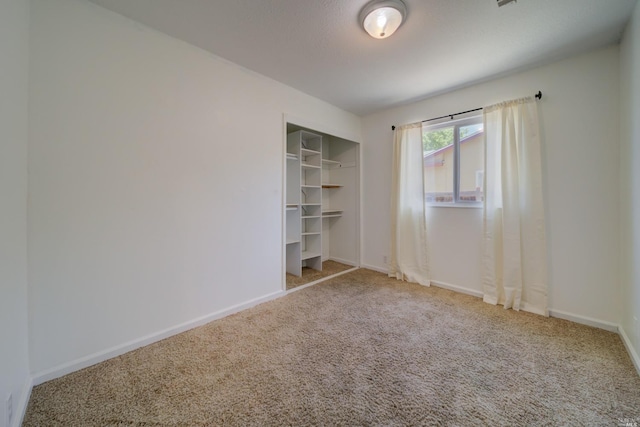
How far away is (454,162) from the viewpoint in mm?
3020

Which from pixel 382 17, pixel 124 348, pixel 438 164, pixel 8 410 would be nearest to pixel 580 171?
pixel 438 164

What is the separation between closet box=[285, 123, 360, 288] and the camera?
362 cm

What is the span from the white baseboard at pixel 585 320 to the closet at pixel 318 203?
7.90ft

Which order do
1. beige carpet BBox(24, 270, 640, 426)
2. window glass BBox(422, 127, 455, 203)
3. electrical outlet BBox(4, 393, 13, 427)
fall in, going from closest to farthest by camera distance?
electrical outlet BBox(4, 393, 13, 427), beige carpet BBox(24, 270, 640, 426), window glass BBox(422, 127, 455, 203)

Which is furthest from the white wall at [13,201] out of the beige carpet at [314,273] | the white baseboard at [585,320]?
the white baseboard at [585,320]

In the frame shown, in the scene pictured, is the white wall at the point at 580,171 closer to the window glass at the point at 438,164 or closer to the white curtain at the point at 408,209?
the window glass at the point at 438,164

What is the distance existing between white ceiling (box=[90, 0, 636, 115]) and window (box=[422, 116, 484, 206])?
1.85 ft

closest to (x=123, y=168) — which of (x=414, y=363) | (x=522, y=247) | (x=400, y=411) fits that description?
(x=400, y=411)

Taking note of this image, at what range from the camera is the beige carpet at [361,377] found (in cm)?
127

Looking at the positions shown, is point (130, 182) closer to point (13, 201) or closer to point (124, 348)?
point (13, 201)

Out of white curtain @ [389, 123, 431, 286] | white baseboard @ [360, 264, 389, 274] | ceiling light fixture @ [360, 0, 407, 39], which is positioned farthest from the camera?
white baseboard @ [360, 264, 389, 274]

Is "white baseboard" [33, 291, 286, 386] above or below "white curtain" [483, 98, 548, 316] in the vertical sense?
below

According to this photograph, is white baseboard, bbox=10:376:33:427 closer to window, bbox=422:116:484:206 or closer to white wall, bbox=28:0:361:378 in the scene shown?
white wall, bbox=28:0:361:378

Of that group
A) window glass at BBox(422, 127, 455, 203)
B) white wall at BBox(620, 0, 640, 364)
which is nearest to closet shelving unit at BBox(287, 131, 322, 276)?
window glass at BBox(422, 127, 455, 203)
